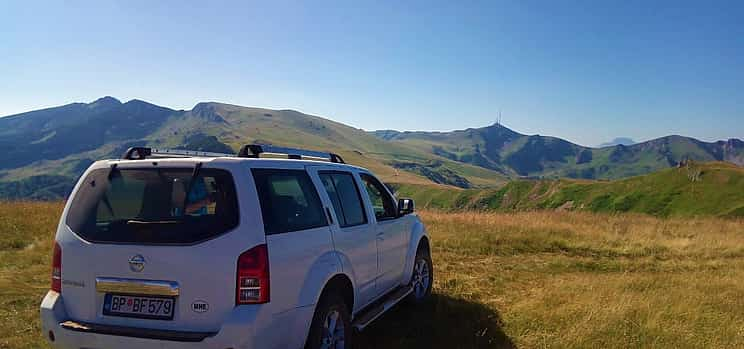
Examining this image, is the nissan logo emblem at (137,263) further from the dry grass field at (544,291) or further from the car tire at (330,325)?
the dry grass field at (544,291)

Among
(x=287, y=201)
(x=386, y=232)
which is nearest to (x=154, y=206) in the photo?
(x=287, y=201)

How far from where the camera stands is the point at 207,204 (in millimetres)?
3678

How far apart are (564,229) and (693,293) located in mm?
8776

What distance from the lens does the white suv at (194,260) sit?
3.48m

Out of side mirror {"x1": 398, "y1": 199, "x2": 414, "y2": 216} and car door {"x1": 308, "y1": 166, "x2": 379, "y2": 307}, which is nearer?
car door {"x1": 308, "y1": 166, "x2": 379, "y2": 307}

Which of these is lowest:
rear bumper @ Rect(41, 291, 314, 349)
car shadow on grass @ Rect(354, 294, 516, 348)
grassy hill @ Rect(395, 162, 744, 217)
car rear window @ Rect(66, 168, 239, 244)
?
grassy hill @ Rect(395, 162, 744, 217)

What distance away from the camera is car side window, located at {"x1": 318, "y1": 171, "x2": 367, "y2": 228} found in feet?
16.2

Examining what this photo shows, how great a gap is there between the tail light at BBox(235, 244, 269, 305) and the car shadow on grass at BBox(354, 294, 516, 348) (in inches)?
94.2

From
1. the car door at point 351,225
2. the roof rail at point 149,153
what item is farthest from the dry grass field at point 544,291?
the roof rail at point 149,153

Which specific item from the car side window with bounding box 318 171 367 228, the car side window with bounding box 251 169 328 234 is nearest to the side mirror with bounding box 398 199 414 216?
the car side window with bounding box 318 171 367 228

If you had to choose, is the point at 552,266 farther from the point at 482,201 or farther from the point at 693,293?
the point at 482,201

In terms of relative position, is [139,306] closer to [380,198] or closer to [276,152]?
[276,152]

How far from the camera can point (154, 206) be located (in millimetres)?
3850

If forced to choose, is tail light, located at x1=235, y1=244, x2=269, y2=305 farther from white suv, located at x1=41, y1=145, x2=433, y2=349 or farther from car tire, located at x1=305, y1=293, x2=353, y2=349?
car tire, located at x1=305, y1=293, x2=353, y2=349
